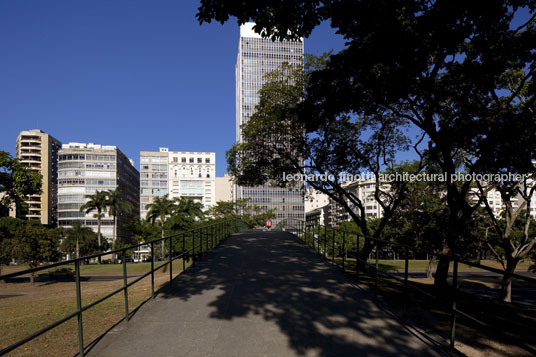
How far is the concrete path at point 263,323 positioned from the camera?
4504 mm

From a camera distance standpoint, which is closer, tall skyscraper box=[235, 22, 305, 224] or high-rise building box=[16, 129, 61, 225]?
high-rise building box=[16, 129, 61, 225]

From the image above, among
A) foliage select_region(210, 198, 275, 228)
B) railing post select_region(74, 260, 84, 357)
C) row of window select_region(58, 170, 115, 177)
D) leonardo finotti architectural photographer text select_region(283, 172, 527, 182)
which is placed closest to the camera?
railing post select_region(74, 260, 84, 357)

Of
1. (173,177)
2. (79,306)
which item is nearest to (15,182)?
(79,306)

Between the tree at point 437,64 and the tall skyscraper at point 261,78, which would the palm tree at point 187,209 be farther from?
the tall skyscraper at point 261,78

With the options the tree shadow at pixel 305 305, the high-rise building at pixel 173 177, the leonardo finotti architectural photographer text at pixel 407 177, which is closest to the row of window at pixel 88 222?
the high-rise building at pixel 173 177

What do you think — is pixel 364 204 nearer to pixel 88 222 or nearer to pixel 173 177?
pixel 173 177

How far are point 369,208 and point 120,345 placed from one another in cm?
11948

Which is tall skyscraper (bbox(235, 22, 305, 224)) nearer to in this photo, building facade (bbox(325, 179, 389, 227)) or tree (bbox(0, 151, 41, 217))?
building facade (bbox(325, 179, 389, 227))

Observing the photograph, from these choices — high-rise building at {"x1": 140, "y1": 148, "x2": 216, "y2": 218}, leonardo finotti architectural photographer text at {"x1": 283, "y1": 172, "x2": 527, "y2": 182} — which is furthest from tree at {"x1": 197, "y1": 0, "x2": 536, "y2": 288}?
high-rise building at {"x1": 140, "y1": 148, "x2": 216, "y2": 218}

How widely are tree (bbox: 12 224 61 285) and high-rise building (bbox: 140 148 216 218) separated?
269 ft

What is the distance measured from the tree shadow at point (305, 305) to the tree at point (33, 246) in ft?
109

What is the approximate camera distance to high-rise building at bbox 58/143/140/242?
311ft

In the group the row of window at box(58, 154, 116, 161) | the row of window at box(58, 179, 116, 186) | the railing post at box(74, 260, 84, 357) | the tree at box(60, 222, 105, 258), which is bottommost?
the tree at box(60, 222, 105, 258)

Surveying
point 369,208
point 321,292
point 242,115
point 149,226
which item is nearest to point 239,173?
point 321,292
